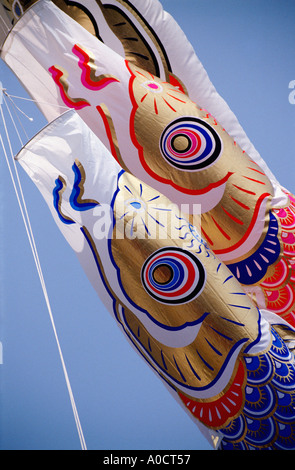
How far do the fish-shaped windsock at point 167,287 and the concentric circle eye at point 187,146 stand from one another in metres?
0.11

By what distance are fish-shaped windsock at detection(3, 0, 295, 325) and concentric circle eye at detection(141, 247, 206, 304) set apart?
15 centimetres

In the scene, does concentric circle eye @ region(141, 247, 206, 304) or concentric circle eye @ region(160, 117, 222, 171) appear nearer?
concentric circle eye @ region(141, 247, 206, 304)

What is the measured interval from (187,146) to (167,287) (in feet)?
0.74

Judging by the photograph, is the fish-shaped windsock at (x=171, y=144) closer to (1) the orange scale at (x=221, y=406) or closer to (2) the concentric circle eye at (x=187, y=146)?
(2) the concentric circle eye at (x=187, y=146)

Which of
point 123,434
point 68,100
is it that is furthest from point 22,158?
point 123,434

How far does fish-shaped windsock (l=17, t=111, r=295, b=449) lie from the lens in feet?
2.16

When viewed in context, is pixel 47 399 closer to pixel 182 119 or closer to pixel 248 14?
pixel 182 119

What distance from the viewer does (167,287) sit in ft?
2.16

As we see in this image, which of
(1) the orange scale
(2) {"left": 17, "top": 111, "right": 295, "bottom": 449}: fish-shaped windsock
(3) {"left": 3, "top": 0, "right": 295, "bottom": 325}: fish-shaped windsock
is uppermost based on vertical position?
(3) {"left": 3, "top": 0, "right": 295, "bottom": 325}: fish-shaped windsock

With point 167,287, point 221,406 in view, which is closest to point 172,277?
point 167,287

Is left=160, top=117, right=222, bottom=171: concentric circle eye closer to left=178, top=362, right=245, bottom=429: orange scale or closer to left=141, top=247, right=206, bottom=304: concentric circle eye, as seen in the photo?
left=141, top=247, right=206, bottom=304: concentric circle eye

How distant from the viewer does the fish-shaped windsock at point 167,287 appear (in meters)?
0.66

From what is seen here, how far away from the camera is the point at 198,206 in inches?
31.1

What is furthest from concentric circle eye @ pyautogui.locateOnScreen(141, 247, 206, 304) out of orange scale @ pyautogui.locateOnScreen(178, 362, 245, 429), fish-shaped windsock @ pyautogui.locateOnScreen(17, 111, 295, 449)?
orange scale @ pyautogui.locateOnScreen(178, 362, 245, 429)
